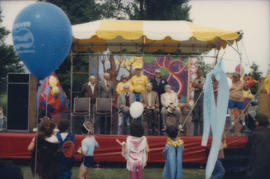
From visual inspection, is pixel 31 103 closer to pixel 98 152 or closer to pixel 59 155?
pixel 98 152

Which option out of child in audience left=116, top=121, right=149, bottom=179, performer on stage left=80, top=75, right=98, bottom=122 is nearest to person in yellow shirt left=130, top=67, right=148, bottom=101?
performer on stage left=80, top=75, right=98, bottom=122

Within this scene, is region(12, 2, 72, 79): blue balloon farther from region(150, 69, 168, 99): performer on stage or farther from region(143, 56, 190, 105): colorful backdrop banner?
region(143, 56, 190, 105): colorful backdrop banner

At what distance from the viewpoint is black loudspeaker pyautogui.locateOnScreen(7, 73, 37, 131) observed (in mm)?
8984

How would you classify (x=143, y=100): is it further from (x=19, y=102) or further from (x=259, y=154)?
(x=259, y=154)

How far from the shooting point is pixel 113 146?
340 inches

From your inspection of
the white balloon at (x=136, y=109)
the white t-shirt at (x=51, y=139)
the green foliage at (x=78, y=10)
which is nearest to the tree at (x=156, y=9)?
the green foliage at (x=78, y=10)

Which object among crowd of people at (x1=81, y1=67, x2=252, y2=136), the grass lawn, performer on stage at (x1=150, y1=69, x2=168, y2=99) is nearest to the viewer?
the grass lawn

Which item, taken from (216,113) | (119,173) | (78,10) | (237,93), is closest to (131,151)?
(216,113)

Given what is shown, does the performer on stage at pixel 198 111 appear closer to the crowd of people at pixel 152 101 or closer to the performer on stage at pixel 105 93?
the crowd of people at pixel 152 101

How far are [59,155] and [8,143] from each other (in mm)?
3380

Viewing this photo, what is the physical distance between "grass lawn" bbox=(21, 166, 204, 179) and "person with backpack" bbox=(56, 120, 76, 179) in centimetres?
180

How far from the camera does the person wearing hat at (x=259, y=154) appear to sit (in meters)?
4.73

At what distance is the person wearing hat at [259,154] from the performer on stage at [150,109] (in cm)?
456

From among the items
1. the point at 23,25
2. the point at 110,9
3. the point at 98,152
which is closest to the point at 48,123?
the point at 23,25
